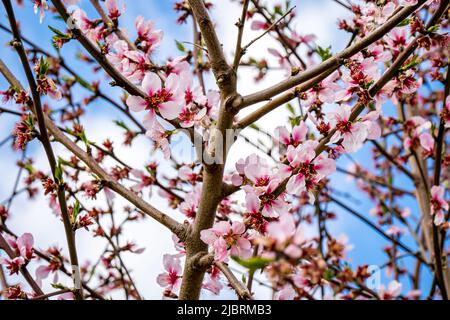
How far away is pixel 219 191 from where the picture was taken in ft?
6.71

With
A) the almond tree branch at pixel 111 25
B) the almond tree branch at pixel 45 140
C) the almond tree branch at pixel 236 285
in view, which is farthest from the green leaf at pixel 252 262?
the almond tree branch at pixel 111 25

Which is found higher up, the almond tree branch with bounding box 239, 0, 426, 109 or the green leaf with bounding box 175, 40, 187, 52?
the green leaf with bounding box 175, 40, 187, 52

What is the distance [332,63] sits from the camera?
1747mm

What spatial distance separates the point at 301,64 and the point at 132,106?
4.90 ft

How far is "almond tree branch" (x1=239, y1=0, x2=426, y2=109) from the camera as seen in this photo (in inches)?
65.6

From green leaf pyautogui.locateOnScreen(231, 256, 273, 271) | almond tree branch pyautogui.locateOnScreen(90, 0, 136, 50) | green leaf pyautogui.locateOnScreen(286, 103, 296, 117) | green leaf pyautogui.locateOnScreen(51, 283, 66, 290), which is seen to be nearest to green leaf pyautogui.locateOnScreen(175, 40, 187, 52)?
almond tree branch pyautogui.locateOnScreen(90, 0, 136, 50)

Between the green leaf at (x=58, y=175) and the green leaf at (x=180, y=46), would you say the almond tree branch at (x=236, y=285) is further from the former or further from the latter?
the green leaf at (x=180, y=46)

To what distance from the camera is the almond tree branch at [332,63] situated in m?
1.67

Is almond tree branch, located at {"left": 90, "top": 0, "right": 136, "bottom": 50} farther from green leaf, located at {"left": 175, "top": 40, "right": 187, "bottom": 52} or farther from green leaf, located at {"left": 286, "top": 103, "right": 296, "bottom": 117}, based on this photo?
green leaf, located at {"left": 286, "top": 103, "right": 296, "bottom": 117}

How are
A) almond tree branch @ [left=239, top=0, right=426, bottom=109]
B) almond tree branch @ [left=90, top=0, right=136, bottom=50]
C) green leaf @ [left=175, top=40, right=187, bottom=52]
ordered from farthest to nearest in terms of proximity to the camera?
green leaf @ [left=175, top=40, right=187, bottom=52], almond tree branch @ [left=90, top=0, right=136, bottom=50], almond tree branch @ [left=239, top=0, right=426, bottom=109]

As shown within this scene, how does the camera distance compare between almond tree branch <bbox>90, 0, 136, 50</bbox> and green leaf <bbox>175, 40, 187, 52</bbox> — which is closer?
almond tree branch <bbox>90, 0, 136, 50</bbox>

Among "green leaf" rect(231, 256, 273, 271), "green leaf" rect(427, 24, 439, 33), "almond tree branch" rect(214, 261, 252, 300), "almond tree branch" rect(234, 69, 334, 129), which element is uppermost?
"green leaf" rect(427, 24, 439, 33)

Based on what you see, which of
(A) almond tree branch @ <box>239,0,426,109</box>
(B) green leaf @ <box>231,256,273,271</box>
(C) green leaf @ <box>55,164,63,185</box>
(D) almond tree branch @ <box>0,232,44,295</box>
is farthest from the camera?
(D) almond tree branch @ <box>0,232,44,295</box>

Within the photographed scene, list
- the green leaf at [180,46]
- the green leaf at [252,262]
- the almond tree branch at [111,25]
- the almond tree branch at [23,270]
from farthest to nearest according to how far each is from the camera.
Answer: the green leaf at [180,46]
the almond tree branch at [111,25]
the almond tree branch at [23,270]
the green leaf at [252,262]
